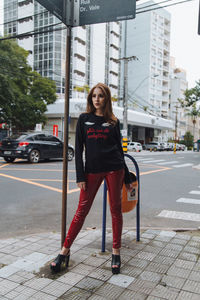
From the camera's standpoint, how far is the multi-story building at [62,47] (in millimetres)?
44906

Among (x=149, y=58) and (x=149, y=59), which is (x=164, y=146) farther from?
(x=149, y=58)

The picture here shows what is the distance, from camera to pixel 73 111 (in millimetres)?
36094

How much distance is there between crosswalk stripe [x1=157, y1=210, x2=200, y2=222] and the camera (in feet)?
17.7

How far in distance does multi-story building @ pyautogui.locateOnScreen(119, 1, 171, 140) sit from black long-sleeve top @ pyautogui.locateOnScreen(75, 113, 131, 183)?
6358 centimetres

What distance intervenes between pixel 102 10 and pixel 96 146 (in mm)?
1460

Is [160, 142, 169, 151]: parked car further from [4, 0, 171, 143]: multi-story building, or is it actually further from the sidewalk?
the sidewalk

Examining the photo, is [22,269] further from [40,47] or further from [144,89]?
[144,89]

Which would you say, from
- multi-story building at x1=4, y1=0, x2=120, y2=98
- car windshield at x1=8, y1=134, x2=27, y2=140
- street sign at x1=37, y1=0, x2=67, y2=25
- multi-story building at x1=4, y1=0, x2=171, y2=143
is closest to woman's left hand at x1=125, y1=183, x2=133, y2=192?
street sign at x1=37, y1=0, x2=67, y2=25

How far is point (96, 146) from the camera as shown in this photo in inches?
118

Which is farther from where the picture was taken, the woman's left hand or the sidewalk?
the woman's left hand

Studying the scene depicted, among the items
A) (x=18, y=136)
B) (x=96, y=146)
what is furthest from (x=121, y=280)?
(x=18, y=136)

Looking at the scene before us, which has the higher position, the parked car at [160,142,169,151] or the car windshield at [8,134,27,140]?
the car windshield at [8,134,27,140]

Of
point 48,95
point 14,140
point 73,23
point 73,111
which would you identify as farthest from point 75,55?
point 73,23

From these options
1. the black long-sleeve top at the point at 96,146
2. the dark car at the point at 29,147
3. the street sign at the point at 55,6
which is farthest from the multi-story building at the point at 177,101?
the black long-sleeve top at the point at 96,146
